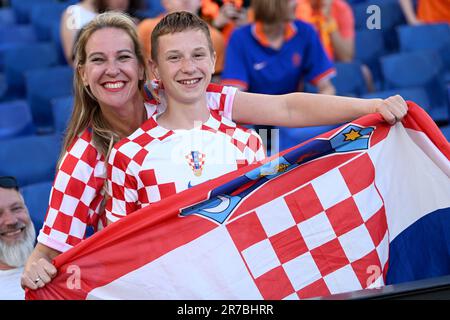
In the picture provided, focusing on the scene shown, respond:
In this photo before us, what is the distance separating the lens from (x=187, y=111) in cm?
291

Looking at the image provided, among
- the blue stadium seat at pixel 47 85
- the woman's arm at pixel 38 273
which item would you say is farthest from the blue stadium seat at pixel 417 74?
the woman's arm at pixel 38 273

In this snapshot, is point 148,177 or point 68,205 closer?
point 148,177

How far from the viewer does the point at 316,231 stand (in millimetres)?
2770

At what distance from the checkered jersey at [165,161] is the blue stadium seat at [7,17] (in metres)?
4.16

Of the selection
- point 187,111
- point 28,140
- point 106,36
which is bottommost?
point 28,140

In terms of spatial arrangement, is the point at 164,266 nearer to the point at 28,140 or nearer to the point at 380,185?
the point at 380,185

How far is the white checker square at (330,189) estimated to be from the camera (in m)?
2.79

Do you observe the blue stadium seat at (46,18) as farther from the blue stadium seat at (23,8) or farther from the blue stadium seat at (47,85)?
the blue stadium seat at (47,85)

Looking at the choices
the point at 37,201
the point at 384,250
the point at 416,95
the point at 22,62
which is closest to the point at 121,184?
the point at 384,250

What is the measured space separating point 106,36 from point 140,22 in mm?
2248

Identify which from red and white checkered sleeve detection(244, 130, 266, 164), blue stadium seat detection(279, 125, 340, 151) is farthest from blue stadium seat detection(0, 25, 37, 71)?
red and white checkered sleeve detection(244, 130, 266, 164)

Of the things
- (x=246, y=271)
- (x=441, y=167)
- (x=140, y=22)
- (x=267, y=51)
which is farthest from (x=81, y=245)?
(x=140, y=22)

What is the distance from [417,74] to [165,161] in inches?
131

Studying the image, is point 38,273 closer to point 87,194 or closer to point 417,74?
point 87,194
